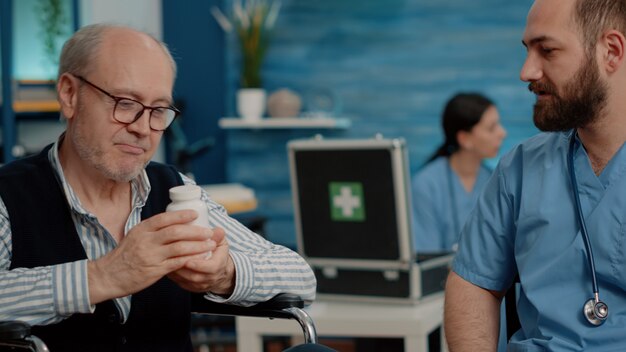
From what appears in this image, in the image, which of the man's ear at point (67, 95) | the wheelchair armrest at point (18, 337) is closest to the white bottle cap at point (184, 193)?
the wheelchair armrest at point (18, 337)

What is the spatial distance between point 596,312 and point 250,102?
3.40m

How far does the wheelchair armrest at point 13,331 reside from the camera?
139 centimetres

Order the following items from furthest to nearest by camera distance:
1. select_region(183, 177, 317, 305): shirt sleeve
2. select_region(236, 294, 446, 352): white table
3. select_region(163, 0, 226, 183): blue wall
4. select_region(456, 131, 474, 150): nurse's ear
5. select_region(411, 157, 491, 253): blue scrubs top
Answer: select_region(163, 0, 226, 183): blue wall
select_region(456, 131, 474, 150): nurse's ear
select_region(411, 157, 491, 253): blue scrubs top
select_region(236, 294, 446, 352): white table
select_region(183, 177, 317, 305): shirt sleeve

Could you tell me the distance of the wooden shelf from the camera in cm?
473

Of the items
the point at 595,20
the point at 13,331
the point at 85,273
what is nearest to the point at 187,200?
the point at 85,273

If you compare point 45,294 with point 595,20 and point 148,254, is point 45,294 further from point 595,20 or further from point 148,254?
point 595,20

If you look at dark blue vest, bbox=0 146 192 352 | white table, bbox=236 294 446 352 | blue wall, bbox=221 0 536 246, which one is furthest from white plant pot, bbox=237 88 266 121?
dark blue vest, bbox=0 146 192 352

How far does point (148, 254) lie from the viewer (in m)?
1.44

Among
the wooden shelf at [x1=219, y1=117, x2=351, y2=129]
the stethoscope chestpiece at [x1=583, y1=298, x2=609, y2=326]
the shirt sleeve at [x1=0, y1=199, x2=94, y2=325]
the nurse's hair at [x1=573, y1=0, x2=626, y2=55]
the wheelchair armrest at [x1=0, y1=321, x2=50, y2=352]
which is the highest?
the nurse's hair at [x1=573, y1=0, x2=626, y2=55]

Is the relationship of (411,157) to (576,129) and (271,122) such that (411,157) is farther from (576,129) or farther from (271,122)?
(576,129)

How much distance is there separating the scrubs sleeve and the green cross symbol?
0.66 metres

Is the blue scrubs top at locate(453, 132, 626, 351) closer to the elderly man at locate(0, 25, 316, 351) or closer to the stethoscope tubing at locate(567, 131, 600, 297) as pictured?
the stethoscope tubing at locate(567, 131, 600, 297)

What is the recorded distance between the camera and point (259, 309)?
1740 mm

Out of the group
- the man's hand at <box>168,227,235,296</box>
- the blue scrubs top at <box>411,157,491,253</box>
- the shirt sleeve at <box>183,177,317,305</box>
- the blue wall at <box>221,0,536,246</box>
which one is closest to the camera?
the man's hand at <box>168,227,235,296</box>
